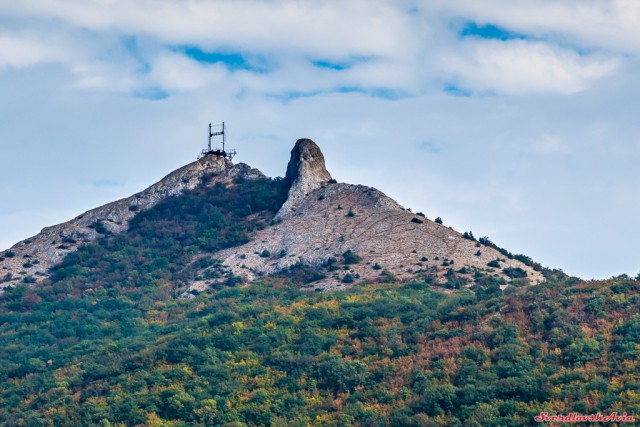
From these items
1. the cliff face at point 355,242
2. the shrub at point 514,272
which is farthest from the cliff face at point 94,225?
the shrub at point 514,272

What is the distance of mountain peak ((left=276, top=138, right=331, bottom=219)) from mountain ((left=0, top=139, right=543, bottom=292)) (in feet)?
0.42

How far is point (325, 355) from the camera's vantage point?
5691 cm

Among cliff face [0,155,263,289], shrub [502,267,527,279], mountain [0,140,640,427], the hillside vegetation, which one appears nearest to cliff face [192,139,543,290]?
mountain [0,140,640,427]

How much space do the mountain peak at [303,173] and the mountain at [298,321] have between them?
0.95 feet

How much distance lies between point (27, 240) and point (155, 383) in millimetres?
53181

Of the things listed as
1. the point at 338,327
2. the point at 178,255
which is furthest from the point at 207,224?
the point at 338,327

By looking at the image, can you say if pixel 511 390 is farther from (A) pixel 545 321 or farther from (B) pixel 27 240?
(B) pixel 27 240

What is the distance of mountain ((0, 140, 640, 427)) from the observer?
4784cm

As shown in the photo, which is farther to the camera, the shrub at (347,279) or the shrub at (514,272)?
the shrub at (347,279)

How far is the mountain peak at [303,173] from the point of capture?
101938mm

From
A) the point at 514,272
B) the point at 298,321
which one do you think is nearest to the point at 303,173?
the point at 514,272

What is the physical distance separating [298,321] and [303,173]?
42434 mm

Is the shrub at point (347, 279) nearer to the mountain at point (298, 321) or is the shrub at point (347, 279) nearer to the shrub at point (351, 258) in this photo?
the mountain at point (298, 321)

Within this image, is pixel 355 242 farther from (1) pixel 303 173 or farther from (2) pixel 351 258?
(1) pixel 303 173
